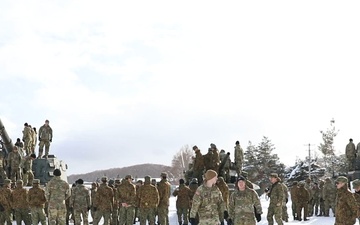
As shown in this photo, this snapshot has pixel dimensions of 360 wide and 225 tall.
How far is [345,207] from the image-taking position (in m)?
11.5

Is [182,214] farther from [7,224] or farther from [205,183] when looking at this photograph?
[205,183]

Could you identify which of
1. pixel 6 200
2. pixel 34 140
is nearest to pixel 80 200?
pixel 6 200

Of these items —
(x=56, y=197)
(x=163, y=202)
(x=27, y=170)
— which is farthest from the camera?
(x=27, y=170)

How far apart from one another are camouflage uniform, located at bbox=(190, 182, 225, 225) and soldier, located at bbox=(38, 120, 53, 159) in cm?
1498

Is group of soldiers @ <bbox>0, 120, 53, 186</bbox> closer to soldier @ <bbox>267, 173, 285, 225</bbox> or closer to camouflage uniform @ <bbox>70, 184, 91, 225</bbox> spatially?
camouflage uniform @ <bbox>70, 184, 91, 225</bbox>

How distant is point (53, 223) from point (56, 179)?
1.16 m

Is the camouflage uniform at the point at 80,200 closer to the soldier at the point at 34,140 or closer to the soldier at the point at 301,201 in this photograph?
the soldier at the point at 301,201

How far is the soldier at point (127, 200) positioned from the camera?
671 inches

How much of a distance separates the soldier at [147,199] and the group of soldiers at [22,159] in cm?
648

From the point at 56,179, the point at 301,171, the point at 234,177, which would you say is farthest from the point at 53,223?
the point at 301,171

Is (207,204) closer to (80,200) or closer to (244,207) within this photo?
(244,207)

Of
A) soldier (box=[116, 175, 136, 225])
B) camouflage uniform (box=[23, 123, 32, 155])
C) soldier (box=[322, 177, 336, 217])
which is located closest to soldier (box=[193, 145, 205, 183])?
soldier (box=[116, 175, 136, 225])

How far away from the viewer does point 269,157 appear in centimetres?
5747

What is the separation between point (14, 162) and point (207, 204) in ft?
41.7
